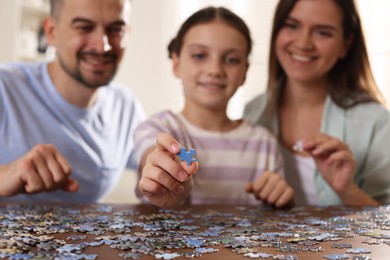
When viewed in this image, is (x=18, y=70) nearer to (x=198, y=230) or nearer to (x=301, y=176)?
(x=301, y=176)

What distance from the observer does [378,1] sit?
14.8 feet

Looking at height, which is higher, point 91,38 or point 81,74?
point 91,38

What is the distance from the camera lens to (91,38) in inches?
86.4

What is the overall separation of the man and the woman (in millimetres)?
744

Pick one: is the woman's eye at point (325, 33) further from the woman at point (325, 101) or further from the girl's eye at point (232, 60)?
the girl's eye at point (232, 60)

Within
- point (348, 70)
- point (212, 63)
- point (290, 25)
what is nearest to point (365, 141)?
point (348, 70)

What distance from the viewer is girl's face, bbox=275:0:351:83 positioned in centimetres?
228

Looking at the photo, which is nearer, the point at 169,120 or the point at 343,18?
the point at 169,120

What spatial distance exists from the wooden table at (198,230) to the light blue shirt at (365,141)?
0.62 m

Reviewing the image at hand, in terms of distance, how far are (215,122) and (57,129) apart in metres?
0.67

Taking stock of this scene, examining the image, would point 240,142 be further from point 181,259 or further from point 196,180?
point 181,259

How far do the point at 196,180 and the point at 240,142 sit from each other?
0.85 feet

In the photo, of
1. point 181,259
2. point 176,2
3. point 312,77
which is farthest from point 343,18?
point 176,2

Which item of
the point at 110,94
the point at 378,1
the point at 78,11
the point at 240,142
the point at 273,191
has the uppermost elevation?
the point at 378,1
